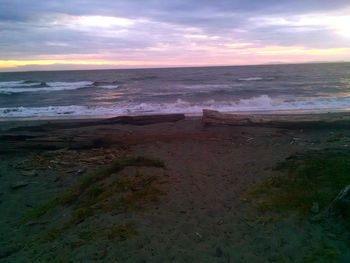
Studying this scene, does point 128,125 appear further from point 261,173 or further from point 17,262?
point 17,262

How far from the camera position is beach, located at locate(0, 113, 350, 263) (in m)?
4.45

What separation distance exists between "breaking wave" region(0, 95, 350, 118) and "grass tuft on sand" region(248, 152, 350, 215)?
12626 millimetres

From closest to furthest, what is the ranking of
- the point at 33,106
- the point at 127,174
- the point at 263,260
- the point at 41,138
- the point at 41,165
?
the point at 263,260 < the point at 127,174 < the point at 41,165 < the point at 41,138 < the point at 33,106

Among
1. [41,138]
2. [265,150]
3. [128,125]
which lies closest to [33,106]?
[128,125]

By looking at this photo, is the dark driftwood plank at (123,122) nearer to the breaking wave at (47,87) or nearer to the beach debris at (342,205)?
the beach debris at (342,205)

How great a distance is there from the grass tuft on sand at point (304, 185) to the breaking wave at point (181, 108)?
41.4 feet

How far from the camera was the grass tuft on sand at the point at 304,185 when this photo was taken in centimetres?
542

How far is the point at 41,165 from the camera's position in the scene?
8.97 m

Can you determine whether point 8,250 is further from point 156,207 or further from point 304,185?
point 304,185

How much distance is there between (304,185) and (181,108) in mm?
15575

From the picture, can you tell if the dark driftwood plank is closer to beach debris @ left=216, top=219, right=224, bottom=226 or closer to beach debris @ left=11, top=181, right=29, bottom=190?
beach debris @ left=11, top=181, right=29, bottom=190

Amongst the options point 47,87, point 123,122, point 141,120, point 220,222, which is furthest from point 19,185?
point 47,87

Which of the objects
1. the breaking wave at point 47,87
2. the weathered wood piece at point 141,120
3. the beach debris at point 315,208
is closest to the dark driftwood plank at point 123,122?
the weathered wood piece at point 141,120

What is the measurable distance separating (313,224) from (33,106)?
22.7 meters
